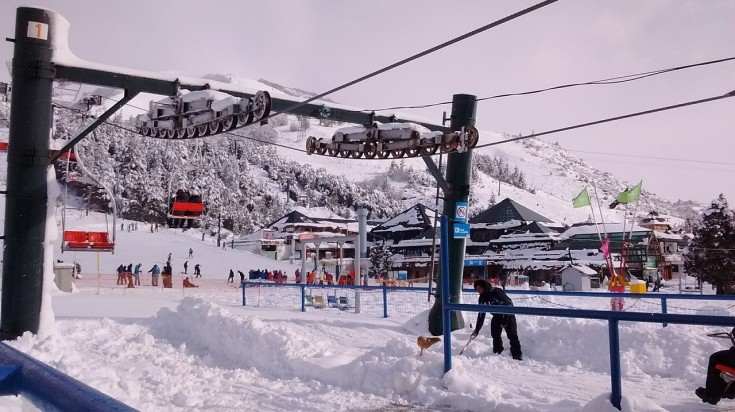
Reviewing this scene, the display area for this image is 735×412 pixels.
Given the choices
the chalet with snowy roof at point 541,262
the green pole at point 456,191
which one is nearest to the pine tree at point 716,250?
the chalet with snowy roof at point 541,262

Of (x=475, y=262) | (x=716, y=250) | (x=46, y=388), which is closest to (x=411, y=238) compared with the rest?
(x=475, y=262)

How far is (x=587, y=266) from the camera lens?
4544 centimetres

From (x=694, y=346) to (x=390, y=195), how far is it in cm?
15213

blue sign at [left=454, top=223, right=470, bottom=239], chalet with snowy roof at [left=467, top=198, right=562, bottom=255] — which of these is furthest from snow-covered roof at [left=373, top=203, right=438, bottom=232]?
Answer: blue sign at [left=454, top=223, right=470, bottom=239]

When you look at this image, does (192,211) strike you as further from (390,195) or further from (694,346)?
(390,195)

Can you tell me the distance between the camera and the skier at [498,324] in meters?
9.50

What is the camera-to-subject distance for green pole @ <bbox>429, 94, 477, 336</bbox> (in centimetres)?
1214

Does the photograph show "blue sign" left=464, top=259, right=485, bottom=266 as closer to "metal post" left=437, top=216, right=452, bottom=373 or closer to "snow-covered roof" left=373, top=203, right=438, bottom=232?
"snow-covered roof" left=373, top=203, right=438, bottom=232

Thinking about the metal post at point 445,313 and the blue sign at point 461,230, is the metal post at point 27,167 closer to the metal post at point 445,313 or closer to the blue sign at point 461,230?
the metal post at point 445,313

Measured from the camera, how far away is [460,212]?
12430 millimetres

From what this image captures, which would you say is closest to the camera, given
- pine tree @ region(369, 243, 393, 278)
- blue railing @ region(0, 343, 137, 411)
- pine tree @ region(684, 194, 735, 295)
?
blue railing @ region(0, 343, 137, 411)

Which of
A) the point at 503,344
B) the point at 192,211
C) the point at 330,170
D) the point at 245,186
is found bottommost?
the point at 503,344

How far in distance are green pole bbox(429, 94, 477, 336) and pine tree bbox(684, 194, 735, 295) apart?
32.9 m

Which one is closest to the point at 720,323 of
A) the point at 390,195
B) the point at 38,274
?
the point at 38,274
